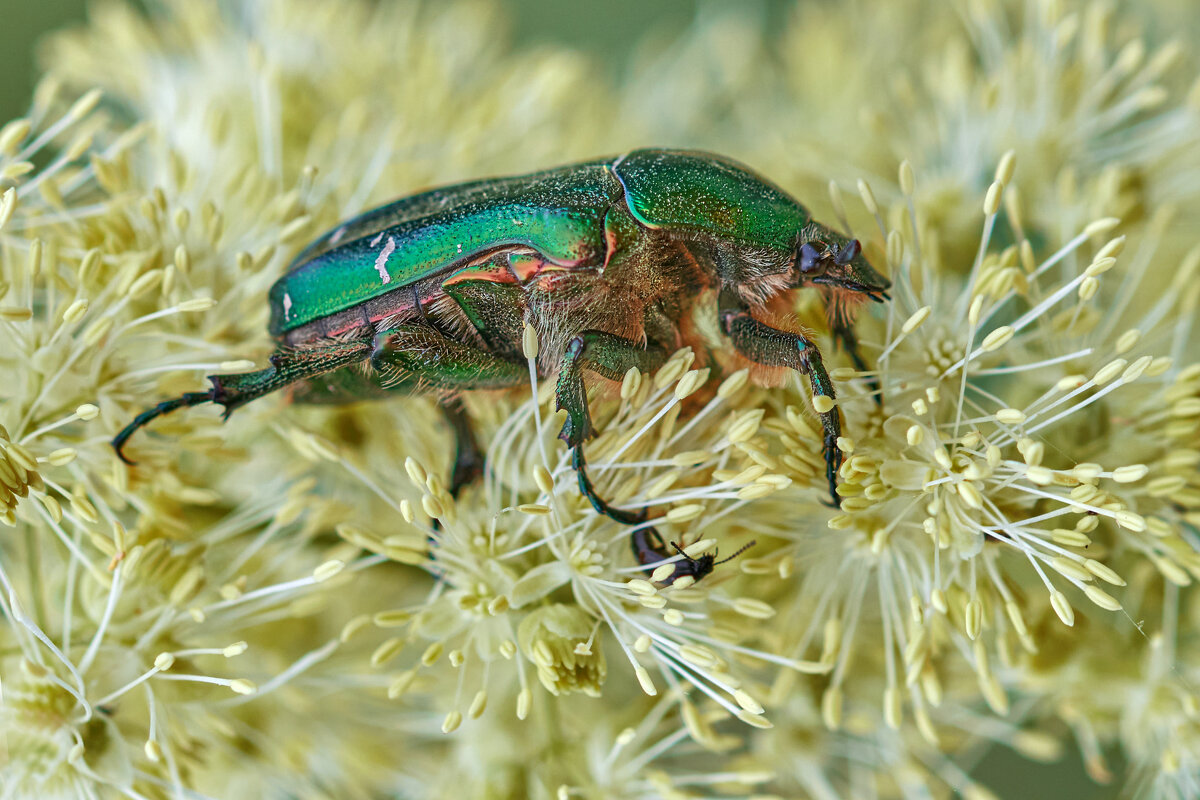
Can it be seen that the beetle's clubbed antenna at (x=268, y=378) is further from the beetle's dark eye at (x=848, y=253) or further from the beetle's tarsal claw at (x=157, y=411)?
the beetle's dark eye at (x=848, y=253)

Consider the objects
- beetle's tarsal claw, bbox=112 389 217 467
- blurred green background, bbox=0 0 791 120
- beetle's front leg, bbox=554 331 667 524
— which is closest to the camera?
beetle's front leg, bbox=554 331 667 524

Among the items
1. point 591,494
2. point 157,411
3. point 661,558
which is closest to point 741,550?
point 661,558

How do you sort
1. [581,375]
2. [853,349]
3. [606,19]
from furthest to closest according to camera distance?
[606,19]
[853,349]
[581,375]

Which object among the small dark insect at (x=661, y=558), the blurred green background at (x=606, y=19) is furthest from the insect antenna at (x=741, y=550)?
the blurred green background at (x=606, y=19)

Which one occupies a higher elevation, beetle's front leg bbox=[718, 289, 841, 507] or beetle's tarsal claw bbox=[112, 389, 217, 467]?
beetle's front leg bbox=[718, 289, 841, 507]

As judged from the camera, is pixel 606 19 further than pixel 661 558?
Yes

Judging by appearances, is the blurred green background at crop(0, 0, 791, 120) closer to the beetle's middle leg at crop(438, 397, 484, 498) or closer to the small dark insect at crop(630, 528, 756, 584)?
the beetle's middle leg at crop(438, 397, 484, 498)

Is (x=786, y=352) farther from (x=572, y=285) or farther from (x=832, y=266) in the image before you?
(x=572, y=285)

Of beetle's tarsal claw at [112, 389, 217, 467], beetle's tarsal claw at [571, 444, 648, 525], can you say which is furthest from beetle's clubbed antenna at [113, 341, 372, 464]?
beetle's tarsal claw at [571, 444, 648, 525]
